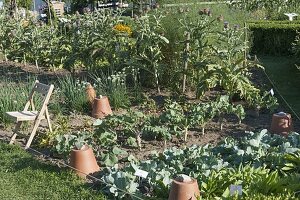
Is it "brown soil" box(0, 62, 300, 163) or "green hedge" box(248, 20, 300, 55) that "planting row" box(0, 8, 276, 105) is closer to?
"brown soil" box(0, 62, 300, 163)

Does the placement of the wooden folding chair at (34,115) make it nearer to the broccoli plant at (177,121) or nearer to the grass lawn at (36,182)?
the grass lawn at (36,182)

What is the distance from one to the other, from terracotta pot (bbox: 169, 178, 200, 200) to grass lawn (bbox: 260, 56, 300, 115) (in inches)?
162

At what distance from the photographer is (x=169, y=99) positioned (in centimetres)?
835

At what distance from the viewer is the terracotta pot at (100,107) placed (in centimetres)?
757

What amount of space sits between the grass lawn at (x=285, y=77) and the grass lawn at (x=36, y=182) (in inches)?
164

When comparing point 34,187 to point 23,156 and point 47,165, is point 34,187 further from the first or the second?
point 23,156

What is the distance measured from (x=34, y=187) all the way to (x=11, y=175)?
0.47m

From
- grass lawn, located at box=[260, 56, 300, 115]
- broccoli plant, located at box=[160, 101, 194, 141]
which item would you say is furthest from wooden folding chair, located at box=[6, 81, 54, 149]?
grass lawn, located at box=[260, 56, 300, 115]

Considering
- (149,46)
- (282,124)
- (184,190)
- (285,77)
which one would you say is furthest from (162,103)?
(184,190)

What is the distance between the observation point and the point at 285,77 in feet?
35.5

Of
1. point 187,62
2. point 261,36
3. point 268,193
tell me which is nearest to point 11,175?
point 268,193

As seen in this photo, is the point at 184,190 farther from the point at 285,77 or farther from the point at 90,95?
the point at 285,77

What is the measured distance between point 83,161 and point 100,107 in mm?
2290

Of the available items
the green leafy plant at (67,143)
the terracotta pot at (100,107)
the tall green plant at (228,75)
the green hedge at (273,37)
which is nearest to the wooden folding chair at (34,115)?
the green leafy plant at (67,143)
